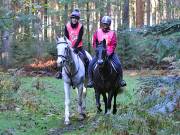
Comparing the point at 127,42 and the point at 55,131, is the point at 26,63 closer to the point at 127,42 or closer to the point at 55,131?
the point at 127,42

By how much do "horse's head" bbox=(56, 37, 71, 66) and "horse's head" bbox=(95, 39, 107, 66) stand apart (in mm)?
875

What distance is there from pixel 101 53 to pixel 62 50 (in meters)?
1.05

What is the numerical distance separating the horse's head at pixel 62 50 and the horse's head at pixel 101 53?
0.87 metres

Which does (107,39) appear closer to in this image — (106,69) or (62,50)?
(106,69)

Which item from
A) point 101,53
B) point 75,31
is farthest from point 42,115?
point 101,53

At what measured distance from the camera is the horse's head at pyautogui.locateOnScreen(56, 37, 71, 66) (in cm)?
1061

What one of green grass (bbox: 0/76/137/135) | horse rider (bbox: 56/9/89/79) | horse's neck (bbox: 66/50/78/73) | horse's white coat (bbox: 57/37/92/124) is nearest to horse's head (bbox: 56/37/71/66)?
horse's white coat (bbox: 57/37/92/124)

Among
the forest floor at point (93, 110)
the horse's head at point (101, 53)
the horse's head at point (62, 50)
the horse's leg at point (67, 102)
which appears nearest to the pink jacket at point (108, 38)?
the horse's head at point (101, 53)

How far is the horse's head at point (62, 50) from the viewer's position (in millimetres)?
10609

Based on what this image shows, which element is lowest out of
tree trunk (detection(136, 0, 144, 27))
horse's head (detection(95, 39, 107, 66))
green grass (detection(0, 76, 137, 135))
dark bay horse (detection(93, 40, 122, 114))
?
green grass (detection(0, 76, 137, 135))

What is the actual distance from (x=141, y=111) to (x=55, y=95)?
34.0 ft

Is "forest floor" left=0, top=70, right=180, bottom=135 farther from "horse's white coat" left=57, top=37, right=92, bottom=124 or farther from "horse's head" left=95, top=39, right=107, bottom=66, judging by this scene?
"horse's head" left=95, top=39, right=107, bottom=66

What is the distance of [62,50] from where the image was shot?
35.2 ft

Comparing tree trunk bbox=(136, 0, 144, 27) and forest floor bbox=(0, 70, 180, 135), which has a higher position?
tree trunk bbox=(136, 0, 144, 27)
